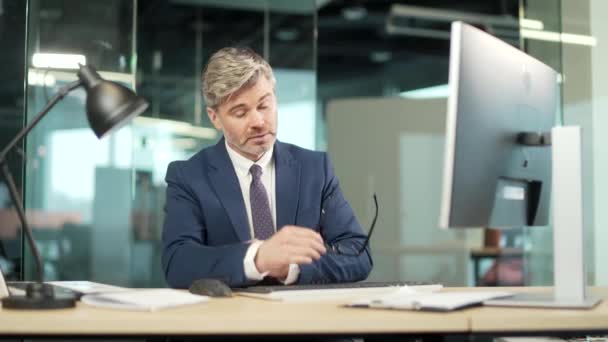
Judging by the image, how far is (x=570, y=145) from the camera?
1.90 meters

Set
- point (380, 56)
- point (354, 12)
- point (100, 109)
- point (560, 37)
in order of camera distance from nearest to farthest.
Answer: point (100, 109)
point (560, 37)
point (354, 12)
point (380, 56)

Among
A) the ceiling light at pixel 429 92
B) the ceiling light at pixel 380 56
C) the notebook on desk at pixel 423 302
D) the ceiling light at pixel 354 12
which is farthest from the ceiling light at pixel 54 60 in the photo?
the ceiling light at pixel 380 56

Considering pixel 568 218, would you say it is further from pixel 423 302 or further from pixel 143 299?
pixel 143 299

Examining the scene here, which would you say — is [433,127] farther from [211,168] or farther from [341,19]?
[211,168]

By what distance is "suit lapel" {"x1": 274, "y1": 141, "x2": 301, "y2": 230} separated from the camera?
259 centimetres

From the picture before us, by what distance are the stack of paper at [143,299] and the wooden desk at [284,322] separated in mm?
31

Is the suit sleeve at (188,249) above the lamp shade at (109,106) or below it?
below

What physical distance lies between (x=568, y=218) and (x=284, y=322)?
705mm

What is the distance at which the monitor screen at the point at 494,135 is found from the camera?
179 cm

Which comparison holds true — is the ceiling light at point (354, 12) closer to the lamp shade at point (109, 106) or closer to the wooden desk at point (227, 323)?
the lamp shade at point (109, 106)

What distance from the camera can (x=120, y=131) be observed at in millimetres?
5578

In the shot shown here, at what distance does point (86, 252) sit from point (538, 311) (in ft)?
15.0

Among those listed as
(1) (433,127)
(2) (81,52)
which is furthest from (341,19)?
(2) (81,52)

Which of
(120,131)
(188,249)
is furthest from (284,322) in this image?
(120,131)
